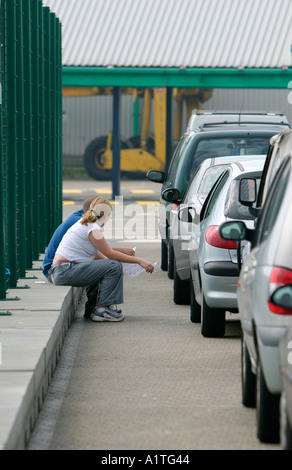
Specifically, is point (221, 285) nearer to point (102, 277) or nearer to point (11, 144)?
point (102, 277)

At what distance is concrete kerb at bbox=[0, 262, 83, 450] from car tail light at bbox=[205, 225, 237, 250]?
1396 mm

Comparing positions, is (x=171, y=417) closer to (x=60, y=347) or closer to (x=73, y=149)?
(x=60, y=347)

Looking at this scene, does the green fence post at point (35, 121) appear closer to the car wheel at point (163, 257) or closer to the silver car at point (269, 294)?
the car wheel at point (163, 257)

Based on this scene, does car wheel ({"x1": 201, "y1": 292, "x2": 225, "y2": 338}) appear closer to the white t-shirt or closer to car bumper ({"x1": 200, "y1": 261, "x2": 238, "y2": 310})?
car bumper ({"x1": 200, "y1": 261, "x2": 238, "y2": 310})

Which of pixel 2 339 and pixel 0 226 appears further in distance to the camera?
pixel 0 226

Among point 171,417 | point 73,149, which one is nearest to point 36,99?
point 171,417

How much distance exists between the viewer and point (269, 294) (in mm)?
5457

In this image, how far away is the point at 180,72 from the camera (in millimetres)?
27859

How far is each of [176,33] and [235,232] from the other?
23478 millimetres

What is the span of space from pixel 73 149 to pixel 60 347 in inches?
1485

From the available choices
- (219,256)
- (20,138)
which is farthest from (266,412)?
(20,138)

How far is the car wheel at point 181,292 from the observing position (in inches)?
468

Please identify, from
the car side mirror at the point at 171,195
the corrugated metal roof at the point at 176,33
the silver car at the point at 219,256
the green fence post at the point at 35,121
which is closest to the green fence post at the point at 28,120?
the green fence post at the point at 35,121
